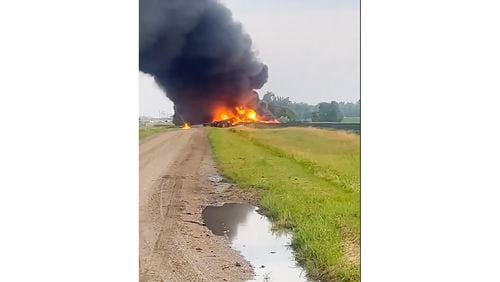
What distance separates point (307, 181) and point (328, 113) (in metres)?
0.22

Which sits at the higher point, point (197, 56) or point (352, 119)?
point (197, 56)

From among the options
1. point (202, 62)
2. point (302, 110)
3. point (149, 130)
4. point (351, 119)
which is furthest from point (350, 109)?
point (149, 130)

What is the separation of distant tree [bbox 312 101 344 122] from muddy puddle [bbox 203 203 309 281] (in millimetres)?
352

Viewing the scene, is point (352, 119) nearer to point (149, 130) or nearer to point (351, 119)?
point (351, 119)

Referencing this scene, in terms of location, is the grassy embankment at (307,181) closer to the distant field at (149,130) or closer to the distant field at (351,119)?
the distant field at (351,119)

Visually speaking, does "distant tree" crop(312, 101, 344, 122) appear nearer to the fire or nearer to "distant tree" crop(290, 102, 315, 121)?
"distant tree" crop(290, 102, 315, 121)

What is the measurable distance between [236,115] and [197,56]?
0.73 feet

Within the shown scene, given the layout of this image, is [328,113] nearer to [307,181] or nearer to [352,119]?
[352,119]

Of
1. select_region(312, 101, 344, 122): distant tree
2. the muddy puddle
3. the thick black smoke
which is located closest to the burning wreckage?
the thick black smoke

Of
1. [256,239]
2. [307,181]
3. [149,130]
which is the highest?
[149,130]

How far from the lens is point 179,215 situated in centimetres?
191
